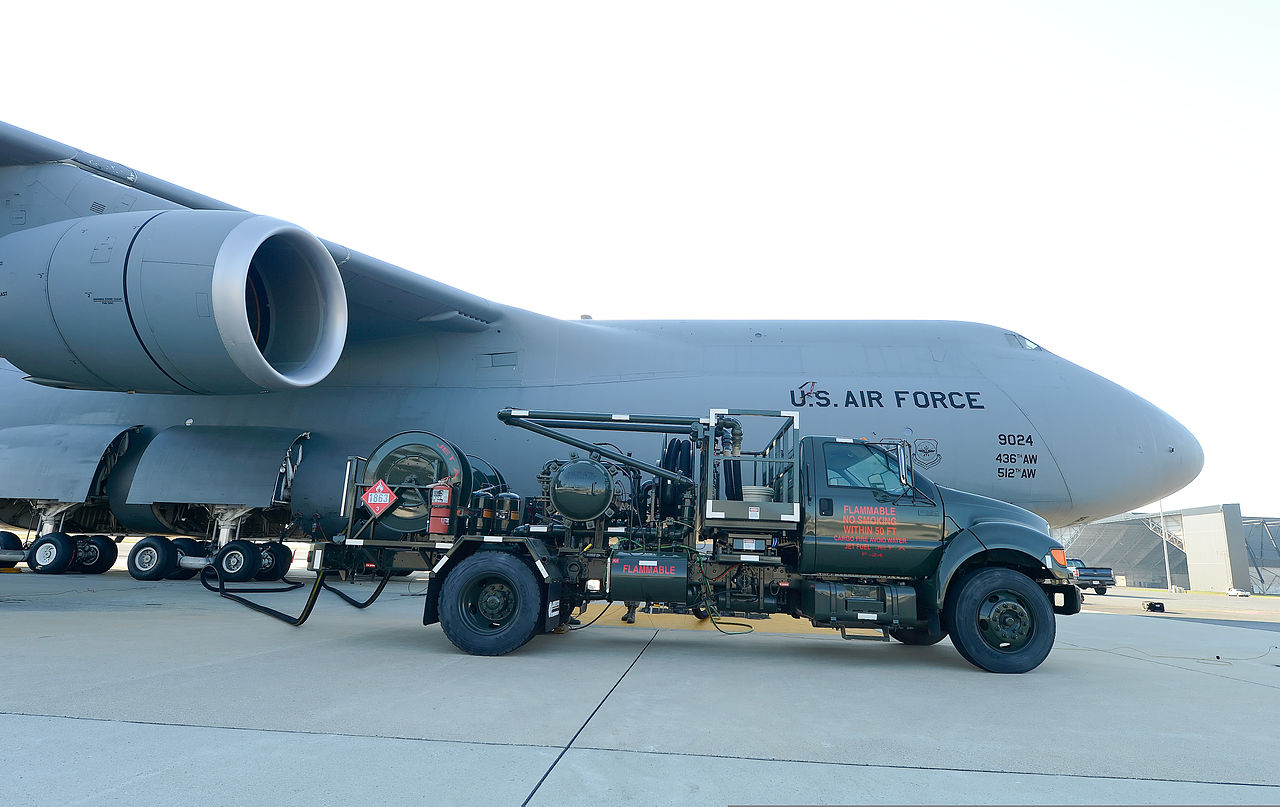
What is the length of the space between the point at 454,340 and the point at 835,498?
6.59m

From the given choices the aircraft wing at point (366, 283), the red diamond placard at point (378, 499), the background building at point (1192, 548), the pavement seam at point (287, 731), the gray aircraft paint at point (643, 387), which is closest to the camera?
the pavement seam at point (287, 731)

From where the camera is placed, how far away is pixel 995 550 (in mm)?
6137

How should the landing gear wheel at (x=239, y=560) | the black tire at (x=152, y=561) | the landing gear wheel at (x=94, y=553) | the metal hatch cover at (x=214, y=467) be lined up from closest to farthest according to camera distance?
the metal hatch cover at (x=214, y=467) < the landing gear wheel at (x=239, y=560) < the black tire at (x=152, y=561) < the landing gear wheel at (x=94, y=553)

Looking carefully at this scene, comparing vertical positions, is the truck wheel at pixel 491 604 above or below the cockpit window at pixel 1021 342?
below

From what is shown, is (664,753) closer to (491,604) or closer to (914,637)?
(491,604)

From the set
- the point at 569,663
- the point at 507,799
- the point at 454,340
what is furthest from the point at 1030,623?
the point at 454,340

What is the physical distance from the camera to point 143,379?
7215 millimetres

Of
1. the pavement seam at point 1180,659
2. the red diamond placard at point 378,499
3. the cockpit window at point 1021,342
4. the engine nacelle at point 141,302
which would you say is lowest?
the pavement seam at point 1180,659

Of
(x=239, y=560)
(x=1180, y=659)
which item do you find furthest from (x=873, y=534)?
(x=239, y=560)

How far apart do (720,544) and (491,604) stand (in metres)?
1.97

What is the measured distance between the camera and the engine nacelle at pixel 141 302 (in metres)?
6.74

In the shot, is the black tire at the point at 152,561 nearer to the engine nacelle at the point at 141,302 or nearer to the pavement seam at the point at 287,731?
the engine nacelle at the point at 141,302

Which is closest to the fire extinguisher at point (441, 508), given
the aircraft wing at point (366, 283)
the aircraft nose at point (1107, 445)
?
the aircraft wing at point (366, 283)

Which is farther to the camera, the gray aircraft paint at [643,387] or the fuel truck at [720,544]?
the gray aircraft paint at [643,387]
